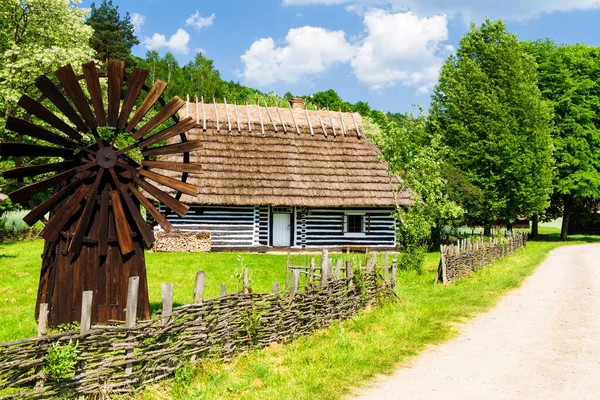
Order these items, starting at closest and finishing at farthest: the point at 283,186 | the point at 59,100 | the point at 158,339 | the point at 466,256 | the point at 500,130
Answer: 1. the point at 158,339
2. the point at 59,100
3. the point at 466,256
4. the point at 283,186
5. the point at 500,130

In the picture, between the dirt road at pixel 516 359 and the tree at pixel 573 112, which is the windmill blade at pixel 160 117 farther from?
the tree at pixel 573 112

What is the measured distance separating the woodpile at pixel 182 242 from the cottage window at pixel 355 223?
703cm

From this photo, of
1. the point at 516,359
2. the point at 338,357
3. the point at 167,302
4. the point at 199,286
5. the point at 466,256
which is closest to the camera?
the point at 167,302

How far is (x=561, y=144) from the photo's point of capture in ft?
115

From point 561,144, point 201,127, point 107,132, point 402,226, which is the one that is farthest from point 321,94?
point 107,132

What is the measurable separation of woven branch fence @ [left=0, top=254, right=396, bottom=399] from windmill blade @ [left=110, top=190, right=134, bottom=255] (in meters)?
2.60

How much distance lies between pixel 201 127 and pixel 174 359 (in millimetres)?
20644

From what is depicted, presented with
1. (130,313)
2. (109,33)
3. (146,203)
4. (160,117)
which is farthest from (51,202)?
(109,33)

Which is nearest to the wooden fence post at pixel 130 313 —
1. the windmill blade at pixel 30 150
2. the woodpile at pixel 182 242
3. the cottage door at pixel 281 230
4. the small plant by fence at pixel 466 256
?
the windmill blade at pixel 30 150

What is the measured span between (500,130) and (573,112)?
30.4ft

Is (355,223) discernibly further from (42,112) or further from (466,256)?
(42,112)

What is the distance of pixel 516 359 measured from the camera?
851cm

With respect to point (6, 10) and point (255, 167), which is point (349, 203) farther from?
point (6, 10)

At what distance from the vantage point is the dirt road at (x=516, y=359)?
23.1 ft
